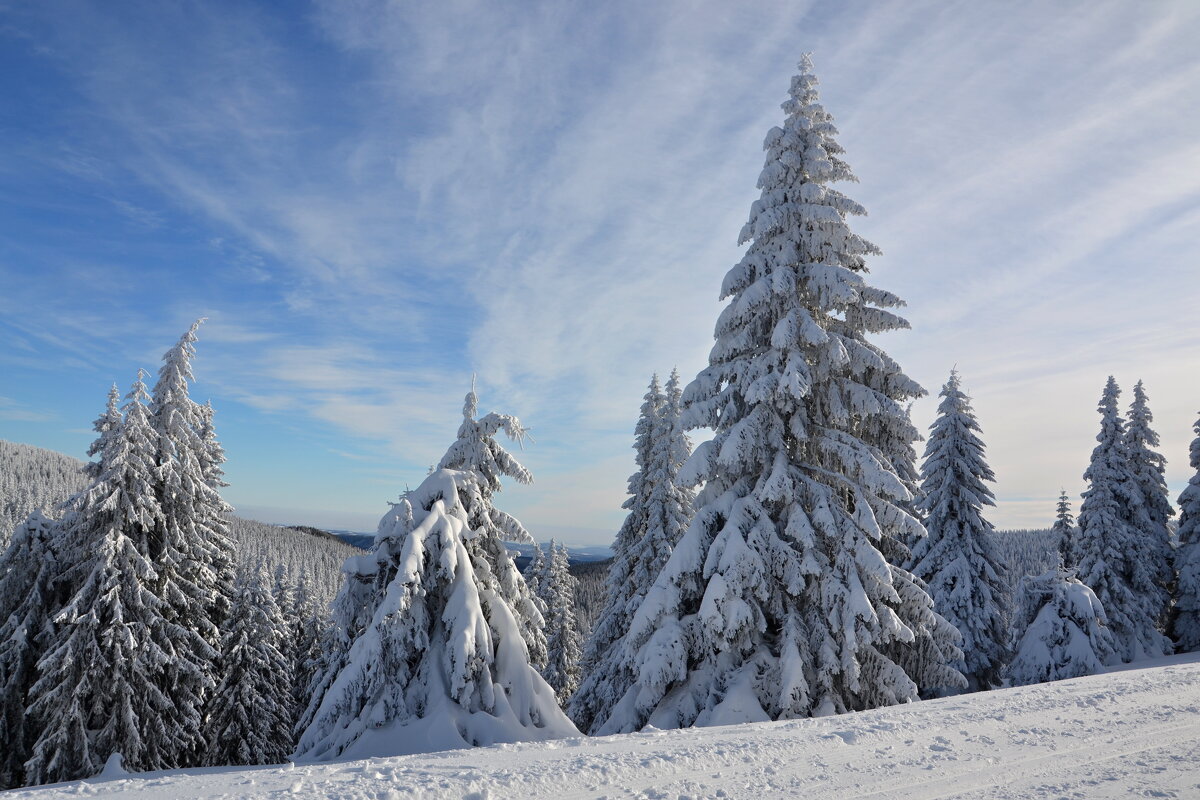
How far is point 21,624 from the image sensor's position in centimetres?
1808

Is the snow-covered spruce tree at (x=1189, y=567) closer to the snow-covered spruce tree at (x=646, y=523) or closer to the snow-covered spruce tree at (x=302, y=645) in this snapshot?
the snow-covered spruce tree at (x=646, y=523)

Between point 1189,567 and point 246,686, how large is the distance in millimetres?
42687

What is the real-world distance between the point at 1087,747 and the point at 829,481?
18.7ft

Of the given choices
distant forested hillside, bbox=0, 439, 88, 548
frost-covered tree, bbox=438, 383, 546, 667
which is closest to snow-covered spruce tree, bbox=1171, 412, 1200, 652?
frost-covered tree, bbox=438, 383, 546, 667

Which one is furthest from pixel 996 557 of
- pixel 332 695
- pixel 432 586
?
pixel 332 695

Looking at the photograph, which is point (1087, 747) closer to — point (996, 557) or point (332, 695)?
point (332, 695)

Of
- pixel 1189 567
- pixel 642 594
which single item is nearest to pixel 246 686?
pixel 642 594

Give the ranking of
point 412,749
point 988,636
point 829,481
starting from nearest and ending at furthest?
1. point 412,749
2. point 829,481
3. point 988,636

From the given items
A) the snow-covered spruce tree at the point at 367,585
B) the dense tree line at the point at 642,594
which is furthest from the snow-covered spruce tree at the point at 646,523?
the snow-covered spruce tree at the point at 367,585

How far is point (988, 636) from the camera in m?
23.6

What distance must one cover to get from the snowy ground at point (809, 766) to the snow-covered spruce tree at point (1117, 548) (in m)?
25.2

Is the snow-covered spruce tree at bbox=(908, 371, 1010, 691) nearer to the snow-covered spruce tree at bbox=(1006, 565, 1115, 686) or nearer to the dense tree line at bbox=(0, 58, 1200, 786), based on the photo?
the snow-covered spruce tree at bbox=(1006, 565, 1115, 686)

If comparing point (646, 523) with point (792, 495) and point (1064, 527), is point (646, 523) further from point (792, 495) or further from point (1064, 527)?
point (1064, 527)

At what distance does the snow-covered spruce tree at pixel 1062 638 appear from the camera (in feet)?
73.9
